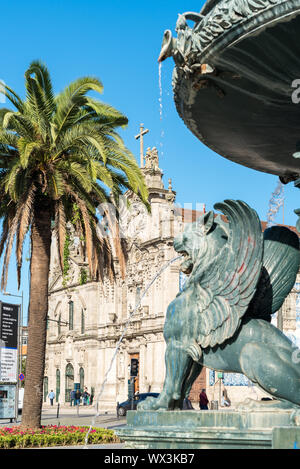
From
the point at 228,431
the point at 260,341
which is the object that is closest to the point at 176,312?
the point at 260,341

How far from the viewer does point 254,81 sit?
455cm

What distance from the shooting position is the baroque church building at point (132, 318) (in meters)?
39.5

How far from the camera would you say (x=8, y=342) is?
65.5 feet

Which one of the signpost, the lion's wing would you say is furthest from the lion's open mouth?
the signpost

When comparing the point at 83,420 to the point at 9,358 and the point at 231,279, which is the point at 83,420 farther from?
the point at 231,279

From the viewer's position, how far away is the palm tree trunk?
540 inches

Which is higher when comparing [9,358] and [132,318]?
[132,318]

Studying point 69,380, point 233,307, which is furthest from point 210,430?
point 69,380

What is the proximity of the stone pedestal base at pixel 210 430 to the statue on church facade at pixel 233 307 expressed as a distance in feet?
0.51

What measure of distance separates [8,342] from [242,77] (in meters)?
16.7

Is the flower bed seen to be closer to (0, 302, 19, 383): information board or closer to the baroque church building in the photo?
(0, 302, 19, 383): information board

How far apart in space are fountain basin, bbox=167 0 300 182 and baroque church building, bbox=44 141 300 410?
Answer: 2878cm
